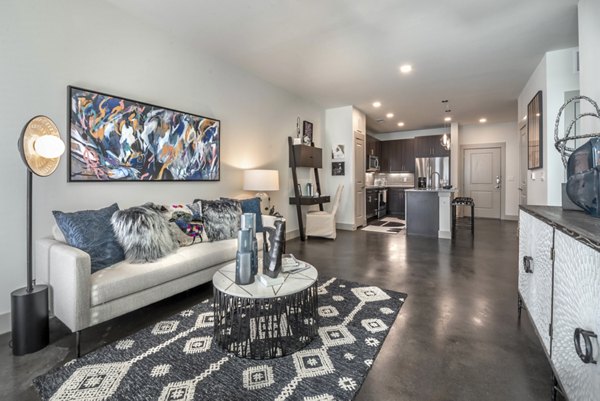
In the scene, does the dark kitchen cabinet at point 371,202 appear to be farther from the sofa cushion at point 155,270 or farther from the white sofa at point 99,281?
the white sofa at point 99,281

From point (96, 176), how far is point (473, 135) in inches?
363

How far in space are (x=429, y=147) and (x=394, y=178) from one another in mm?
1535

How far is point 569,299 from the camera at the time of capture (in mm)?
1115

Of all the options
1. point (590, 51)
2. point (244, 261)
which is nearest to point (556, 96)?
point (590, 51)

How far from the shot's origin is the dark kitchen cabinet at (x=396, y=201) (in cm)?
879

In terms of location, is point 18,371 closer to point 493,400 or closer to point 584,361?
point 493,400

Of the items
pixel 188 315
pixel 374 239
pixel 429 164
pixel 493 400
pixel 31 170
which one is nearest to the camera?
pixel 493 400

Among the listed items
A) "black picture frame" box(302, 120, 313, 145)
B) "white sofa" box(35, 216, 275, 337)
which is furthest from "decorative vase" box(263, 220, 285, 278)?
"black picture frame" box(302, 120, 313, 145)

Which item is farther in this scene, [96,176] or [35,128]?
[96,176]

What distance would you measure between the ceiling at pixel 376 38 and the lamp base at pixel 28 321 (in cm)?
262

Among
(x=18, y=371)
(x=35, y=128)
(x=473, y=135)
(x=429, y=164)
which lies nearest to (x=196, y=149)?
(x=35, y=128)

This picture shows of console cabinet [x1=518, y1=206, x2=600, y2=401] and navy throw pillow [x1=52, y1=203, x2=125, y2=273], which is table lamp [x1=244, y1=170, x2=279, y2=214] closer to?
navy throw pillow [x1=52, y1=203, x2=125, y2=273]

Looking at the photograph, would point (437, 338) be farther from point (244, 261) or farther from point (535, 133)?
point (535, 133)

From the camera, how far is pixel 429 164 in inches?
320
